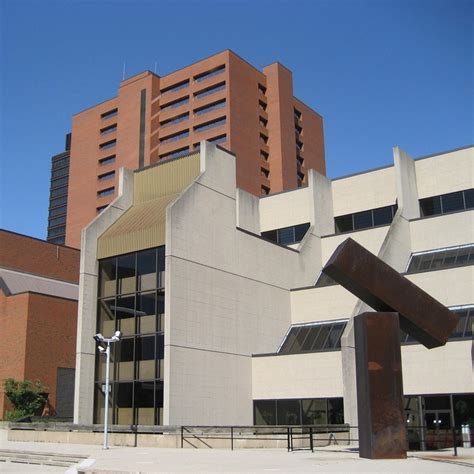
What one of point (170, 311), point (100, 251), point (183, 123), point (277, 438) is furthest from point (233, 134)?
point (277, 438)

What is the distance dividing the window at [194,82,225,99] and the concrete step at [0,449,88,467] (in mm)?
66705

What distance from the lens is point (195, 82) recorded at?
89812 mm

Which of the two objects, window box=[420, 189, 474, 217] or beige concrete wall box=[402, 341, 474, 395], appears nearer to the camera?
beige concrete wall box=[402, 341, 474, 395]

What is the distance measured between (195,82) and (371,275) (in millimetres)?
74732

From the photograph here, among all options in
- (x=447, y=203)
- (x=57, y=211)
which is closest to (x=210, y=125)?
(x=447, y=203)

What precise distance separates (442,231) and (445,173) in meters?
4.37

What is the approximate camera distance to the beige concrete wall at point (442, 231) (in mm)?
39344

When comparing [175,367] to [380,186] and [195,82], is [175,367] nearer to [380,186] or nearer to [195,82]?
[380,186]

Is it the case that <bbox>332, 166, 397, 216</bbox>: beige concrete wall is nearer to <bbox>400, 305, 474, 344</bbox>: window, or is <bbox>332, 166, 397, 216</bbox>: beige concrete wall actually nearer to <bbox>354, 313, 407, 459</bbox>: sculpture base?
<bbox>400, 305, 474, 344</bbox>: window

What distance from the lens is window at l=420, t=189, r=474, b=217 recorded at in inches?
1613

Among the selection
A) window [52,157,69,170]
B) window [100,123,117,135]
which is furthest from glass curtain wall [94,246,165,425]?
window [52,157,69,170]

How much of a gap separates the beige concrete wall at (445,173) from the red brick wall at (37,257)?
2916cm

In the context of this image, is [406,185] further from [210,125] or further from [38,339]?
[210,125]

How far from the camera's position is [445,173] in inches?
1652
